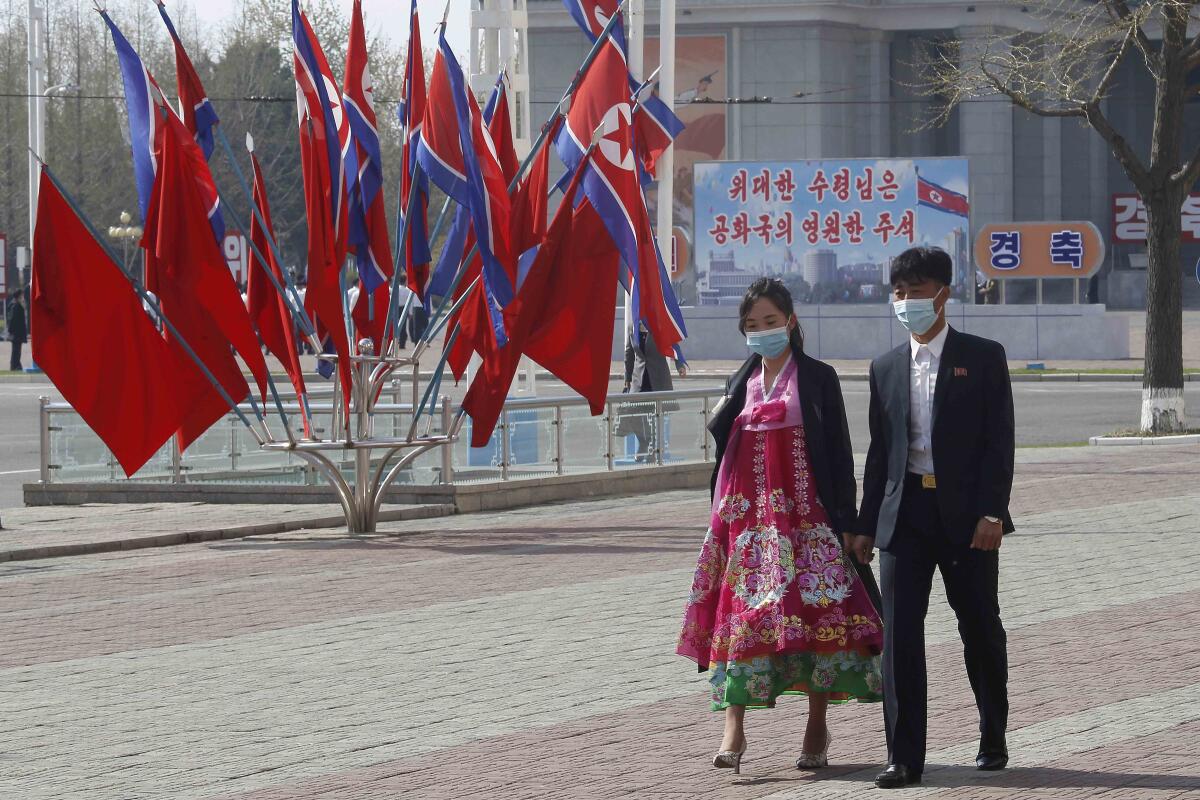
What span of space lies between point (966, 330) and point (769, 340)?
35.0m

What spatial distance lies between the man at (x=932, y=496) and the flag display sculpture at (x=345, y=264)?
7691mm

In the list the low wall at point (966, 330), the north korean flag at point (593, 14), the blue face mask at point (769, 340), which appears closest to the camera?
the blue face mask at point (769, 340)

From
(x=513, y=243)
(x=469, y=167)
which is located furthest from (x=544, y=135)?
(x=513, y=243)

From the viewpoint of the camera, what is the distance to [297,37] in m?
15.3

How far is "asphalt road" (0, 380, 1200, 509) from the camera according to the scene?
75.0 feet

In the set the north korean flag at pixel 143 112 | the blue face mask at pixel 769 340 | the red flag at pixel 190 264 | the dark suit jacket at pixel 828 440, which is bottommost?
the dark suit jacket at pixel 828 440

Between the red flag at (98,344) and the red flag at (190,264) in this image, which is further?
the red flag at (190,264)

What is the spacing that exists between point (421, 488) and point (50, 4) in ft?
198

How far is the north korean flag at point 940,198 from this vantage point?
39.7m

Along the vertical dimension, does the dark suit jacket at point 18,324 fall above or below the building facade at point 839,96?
below

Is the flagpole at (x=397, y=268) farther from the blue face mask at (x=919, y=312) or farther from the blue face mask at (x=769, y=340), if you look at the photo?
the blue face mask at (x=919, y=312)

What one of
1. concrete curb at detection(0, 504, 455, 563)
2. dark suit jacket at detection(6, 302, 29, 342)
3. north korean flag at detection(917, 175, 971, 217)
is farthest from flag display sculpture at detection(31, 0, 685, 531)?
dark suit jacket at detection(6, 302, 29, 342)

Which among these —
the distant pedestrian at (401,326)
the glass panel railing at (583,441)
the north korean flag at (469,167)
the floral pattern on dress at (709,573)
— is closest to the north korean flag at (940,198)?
the distant pedestrian at (401,326)

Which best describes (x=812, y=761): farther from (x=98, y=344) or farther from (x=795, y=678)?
(x=98, y=344)
